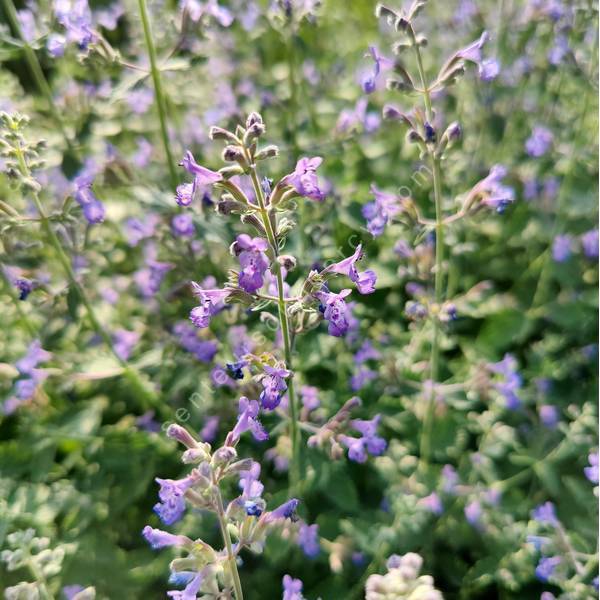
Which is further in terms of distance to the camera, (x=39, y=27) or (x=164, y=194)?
(x=39, y=27)

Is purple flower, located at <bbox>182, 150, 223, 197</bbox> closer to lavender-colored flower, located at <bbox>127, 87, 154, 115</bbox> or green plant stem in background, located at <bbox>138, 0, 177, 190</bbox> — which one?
green plant stem in background, located at <bbox>138, 0, 177, 190</bbox>

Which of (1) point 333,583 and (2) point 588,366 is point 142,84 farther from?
(2) point 588,366

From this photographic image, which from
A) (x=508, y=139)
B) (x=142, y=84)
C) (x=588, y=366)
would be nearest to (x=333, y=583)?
(x=588, y=366)

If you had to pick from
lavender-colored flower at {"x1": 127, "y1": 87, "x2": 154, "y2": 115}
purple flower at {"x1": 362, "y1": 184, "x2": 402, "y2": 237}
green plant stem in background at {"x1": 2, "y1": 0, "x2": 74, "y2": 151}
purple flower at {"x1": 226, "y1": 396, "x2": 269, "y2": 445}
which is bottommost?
purple flower at {"x1": 226, "y1": 396, "x2": 269, "y2": 445}

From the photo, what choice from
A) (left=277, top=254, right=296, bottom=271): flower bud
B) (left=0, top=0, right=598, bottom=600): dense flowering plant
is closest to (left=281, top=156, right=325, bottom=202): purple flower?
(left=0, top=0, right=598, bottom=600): dense flowering plant

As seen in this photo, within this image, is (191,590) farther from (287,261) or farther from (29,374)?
(29,374)

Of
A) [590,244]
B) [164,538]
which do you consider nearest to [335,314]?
[164,538]
